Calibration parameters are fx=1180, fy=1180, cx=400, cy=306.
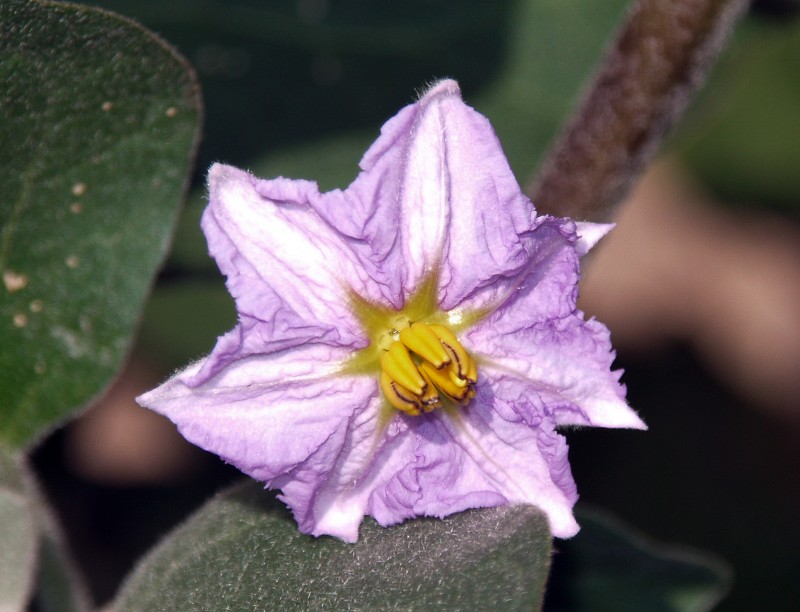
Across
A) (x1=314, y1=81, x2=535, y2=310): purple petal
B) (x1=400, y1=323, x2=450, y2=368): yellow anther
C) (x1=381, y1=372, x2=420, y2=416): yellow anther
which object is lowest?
(x1=381, y1=372, x2=420, y2=416): yellow anther

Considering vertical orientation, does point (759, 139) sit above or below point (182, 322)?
above

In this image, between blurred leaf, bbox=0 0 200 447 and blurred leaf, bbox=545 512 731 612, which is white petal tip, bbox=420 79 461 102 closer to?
blurred leaf, bbox=0 0 200 447

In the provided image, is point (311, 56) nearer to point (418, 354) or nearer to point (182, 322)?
point (182, 322)

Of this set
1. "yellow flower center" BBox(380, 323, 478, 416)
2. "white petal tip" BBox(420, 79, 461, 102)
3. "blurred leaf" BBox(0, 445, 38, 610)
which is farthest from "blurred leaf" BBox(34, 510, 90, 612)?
"white petal tip" BBox(420, 79, 461, 102)

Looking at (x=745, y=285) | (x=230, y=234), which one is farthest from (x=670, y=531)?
(x=230, y=234)

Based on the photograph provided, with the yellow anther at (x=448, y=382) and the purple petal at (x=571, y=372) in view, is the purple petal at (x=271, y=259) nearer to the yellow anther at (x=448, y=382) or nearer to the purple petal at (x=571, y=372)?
the yellow anther at (x=448, y=382)

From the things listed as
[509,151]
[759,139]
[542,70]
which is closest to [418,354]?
[509,151]
